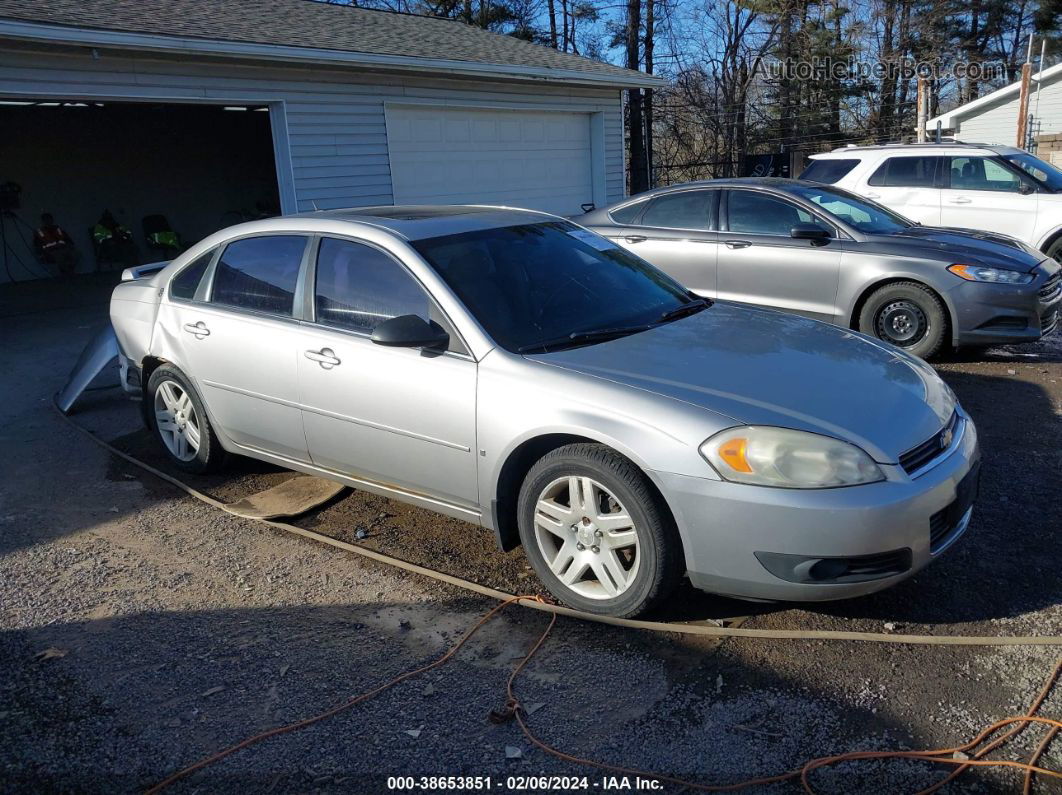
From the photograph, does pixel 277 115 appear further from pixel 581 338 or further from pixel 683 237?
pixel 581 338

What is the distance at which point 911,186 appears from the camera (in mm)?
11414

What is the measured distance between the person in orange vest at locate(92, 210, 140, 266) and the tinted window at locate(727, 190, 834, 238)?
12.6m

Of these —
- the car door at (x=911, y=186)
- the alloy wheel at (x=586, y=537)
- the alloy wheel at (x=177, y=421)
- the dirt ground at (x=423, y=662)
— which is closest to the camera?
the dirt ground at (x=423, y=662)

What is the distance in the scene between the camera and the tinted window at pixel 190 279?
17.4 ft

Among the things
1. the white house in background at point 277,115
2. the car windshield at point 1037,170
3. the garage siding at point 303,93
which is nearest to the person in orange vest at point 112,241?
the white house in background at point 277,115

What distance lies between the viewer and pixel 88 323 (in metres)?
10.9

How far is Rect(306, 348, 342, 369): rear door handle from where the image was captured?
14.1 feet

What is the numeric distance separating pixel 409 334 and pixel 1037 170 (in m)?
9.70

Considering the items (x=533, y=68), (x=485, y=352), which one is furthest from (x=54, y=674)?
(x=533, y=68)

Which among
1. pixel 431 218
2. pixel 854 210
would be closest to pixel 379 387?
pixel 431 218

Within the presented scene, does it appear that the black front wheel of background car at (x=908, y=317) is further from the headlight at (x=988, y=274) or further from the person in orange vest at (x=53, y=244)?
the person in orange vest at (x=53, y=244)

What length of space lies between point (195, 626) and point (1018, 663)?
10.4 ft

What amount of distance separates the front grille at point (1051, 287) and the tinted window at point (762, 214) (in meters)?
1.80

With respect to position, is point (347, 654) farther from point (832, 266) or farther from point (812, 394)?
point (832, 266)
